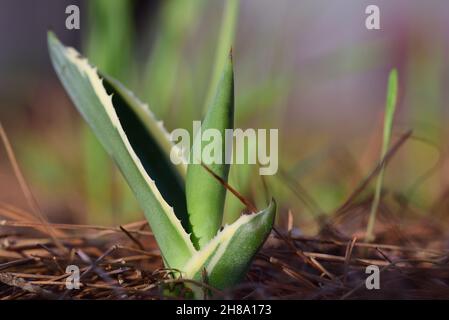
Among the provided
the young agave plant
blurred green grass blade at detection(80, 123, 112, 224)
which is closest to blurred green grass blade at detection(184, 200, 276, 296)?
the young agave plant

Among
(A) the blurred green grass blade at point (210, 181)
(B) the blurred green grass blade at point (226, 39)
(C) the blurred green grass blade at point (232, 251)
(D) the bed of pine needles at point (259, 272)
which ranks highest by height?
(B) the blurred green grass blade at point (226, 39)

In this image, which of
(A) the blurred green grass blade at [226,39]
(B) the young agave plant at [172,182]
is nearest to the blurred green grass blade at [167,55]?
(A) the blurred green grass blade at [226,39]

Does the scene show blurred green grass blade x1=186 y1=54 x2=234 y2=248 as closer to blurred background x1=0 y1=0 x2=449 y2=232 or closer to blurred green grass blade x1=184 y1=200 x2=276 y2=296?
blurred green grass blade x1=184 y1=200 x2=276 y2=296

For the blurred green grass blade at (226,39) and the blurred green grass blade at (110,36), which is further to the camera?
the blurred green grass blade at (110,36)

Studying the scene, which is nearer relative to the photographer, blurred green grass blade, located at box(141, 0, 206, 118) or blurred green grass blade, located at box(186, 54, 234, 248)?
blurred green grass blade, located at box(186, 54, 234, 248)

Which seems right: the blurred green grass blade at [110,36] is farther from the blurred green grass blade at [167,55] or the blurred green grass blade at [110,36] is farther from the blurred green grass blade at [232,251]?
the blurred green grass blade at [232,251]

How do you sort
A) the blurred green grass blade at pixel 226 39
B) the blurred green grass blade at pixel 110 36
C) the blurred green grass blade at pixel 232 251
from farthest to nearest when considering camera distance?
the blurred green grass blade at pixel 110 36, the blurred green grass blade at pixel 226 39, the blurred green grass blade at pixel 232 251
